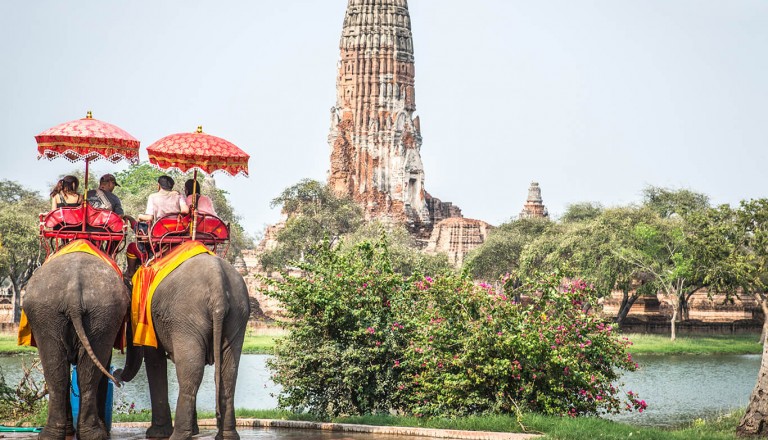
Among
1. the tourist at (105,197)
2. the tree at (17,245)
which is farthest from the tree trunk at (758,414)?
the tree at (17,245)

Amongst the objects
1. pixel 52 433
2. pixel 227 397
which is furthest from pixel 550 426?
pixel 52 433

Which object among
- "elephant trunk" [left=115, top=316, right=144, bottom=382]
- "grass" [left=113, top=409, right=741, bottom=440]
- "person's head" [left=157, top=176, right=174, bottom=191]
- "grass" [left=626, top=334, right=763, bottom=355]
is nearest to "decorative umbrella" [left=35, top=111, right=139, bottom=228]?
"person's head" [left=157, top=176, right=174, bottom=191]

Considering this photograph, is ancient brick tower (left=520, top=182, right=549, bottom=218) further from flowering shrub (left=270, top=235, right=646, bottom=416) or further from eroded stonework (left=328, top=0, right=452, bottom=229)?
flowering shrub (left=270, top=235, right=646, bottom=416)

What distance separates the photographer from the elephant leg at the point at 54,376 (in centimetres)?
1473

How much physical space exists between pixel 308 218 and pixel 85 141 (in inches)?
2273

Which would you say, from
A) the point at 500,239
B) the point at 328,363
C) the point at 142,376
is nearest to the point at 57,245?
the point at 328,363

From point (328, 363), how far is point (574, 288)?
355cm

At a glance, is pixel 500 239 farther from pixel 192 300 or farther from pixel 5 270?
pixel 192 300

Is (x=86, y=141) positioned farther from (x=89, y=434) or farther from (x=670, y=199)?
(x=670, y=199)

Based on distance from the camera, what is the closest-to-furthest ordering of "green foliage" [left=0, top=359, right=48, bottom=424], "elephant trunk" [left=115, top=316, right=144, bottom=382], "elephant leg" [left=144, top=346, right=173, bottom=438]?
"elephant trunk" [left=115, top=316, right=144, bottom=382] → "elephant leg" [left=144, top=346, right=173, bottom=438] → "green foliage" [left=0, top=359, right=48, bottom=424]

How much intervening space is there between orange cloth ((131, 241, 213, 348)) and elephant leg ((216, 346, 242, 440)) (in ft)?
3.58

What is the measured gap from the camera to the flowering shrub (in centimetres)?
1848

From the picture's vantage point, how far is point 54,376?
14773 mm

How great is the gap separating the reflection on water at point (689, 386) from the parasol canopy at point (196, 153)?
10398 mm
